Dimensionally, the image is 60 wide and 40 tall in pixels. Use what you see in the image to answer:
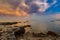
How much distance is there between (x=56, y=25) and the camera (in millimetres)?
1541

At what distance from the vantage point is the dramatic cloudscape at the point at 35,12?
1546 millimetres

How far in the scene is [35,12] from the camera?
1.57 m

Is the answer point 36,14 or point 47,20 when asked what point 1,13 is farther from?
point 47,20

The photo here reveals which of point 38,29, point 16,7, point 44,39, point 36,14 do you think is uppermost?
point 16,7

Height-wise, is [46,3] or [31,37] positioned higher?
[46,3]

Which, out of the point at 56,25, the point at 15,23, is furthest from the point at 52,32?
the point at 15,23

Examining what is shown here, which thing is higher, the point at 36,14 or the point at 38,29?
the point at 36,14

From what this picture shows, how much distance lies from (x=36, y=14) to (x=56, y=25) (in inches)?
10.6

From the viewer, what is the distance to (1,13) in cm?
159

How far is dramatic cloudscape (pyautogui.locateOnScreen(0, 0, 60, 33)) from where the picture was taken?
1546 millimetres

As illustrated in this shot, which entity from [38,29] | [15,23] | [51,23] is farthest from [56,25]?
[15,23]

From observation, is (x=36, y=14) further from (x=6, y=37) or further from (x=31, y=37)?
(x=6, y=37)

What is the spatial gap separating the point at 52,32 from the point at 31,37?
0.83 ft


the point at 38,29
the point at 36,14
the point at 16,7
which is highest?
the point at 16,7
